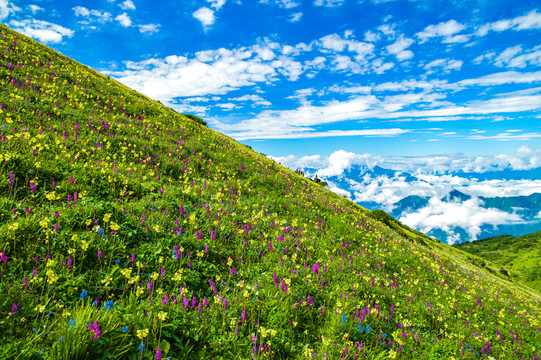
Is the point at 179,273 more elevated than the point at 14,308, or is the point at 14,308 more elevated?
the point at 179,273

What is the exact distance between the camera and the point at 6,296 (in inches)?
116

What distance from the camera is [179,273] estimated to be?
4504 mm

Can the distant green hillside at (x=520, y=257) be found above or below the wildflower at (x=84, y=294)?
above

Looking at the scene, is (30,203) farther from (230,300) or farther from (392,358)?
(392,358)

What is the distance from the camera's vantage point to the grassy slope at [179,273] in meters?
3.13

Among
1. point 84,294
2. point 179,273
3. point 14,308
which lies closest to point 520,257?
point 179,273

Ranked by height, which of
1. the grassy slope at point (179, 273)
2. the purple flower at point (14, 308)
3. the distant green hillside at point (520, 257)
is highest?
the distant green hillside at point (520, 257)

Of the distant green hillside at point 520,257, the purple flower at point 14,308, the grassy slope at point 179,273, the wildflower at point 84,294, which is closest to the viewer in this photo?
the purple flower at point 14,308

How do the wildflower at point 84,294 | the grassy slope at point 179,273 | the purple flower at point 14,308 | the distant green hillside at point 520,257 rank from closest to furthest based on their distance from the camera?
the purple flower at point 14,308 < the grassy slope at point 179,273 < the wildflower at point 84,294 < the distant green hillside at point 520,257

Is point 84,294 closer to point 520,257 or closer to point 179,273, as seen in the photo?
point 179,273

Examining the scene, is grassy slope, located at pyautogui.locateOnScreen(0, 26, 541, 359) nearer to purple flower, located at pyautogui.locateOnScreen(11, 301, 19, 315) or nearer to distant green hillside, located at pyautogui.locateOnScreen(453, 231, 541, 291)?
purple flower, located at pyautogui.locateOnScreen(11, 301, 19, 315)

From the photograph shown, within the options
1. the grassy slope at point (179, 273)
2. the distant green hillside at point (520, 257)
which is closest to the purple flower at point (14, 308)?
the grassy slope at point (179, 273)

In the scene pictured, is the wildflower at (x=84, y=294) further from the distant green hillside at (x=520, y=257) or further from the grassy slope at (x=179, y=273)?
the distant green hillside at (x=520, y=257)

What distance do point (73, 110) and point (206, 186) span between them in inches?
292
